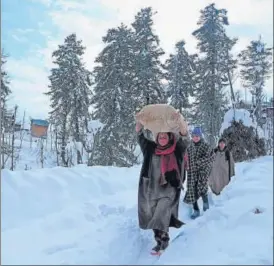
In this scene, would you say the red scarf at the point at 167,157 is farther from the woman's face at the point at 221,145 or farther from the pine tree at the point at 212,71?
the pine tree at the point at 212,71

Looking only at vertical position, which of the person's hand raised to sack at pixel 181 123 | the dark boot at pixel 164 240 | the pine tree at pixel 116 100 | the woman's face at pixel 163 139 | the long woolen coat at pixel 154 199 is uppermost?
the pine tree at pixel 116 100

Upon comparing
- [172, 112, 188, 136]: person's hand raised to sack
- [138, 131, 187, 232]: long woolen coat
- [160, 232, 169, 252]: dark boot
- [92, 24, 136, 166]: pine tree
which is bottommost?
Result: [160, 232, 169, 252]: dark boot

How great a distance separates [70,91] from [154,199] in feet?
77.0

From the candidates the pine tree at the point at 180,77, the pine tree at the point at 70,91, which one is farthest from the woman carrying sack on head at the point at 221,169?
the pine tree at the point at 70,91

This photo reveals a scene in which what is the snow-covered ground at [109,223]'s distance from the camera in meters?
2.32

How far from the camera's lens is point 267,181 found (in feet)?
7.06

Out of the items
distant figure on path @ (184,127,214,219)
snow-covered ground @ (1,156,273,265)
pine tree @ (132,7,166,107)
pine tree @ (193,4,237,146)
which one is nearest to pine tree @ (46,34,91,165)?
pine tree @ (132,7,166,107)

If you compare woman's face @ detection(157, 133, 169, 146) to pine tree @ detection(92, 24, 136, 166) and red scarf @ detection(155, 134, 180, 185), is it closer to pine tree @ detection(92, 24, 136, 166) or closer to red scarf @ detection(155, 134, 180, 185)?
red scarf @ detection(155, 134, 180, 185)

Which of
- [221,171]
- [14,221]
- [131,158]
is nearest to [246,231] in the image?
[14,221]

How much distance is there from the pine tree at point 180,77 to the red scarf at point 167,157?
21653 millimetres

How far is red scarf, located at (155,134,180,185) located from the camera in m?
4.58

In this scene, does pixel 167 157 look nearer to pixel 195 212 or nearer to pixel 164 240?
pixel 164 240

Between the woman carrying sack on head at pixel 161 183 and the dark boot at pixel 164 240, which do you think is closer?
the dark boot at pixel 164 240

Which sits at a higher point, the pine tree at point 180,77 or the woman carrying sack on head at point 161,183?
the pine tree at point 180,77
